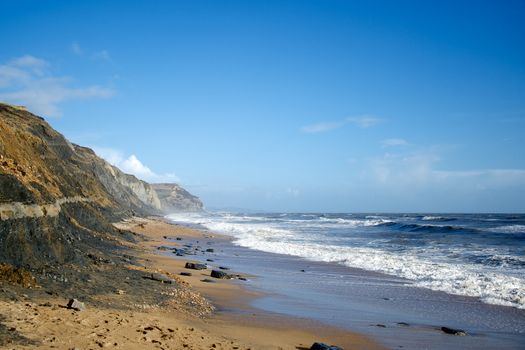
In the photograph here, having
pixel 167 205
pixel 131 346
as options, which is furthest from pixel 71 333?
pixel 167 205

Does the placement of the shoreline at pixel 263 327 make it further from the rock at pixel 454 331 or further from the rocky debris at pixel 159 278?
the rock at pixel 454 331

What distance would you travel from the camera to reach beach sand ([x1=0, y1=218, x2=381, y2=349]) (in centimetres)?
722

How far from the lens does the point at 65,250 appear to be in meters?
13.2

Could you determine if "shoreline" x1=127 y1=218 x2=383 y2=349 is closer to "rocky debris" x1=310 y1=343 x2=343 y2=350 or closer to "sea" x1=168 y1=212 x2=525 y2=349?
"rocky debris" x1=310 y1=343 x2=343 y2=350

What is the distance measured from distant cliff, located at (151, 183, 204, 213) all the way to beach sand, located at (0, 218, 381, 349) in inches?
6243

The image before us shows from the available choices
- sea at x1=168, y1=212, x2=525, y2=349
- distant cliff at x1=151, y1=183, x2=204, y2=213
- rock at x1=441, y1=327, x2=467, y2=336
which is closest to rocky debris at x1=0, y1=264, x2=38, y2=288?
sea at x1=168, y1=212, x2=525, y2=349

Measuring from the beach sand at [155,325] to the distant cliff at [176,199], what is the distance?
158571 millimetres

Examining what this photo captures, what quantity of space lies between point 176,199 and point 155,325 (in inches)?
6924

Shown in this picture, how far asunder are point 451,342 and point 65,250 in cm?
1122

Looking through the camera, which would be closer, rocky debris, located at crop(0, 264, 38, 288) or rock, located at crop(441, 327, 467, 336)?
rocky debris, located at crop(0, 264, 38, 288)

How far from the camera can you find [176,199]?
181 metres

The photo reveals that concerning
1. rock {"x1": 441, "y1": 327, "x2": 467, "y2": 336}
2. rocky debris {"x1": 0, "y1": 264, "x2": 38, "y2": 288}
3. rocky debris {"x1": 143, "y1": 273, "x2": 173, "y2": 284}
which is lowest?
rock {"x1": 441, "y1": 327, "x2": 467, "y2": 336}

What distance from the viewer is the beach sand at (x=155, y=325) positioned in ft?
23.7

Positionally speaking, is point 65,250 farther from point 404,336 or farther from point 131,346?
point 404,336
